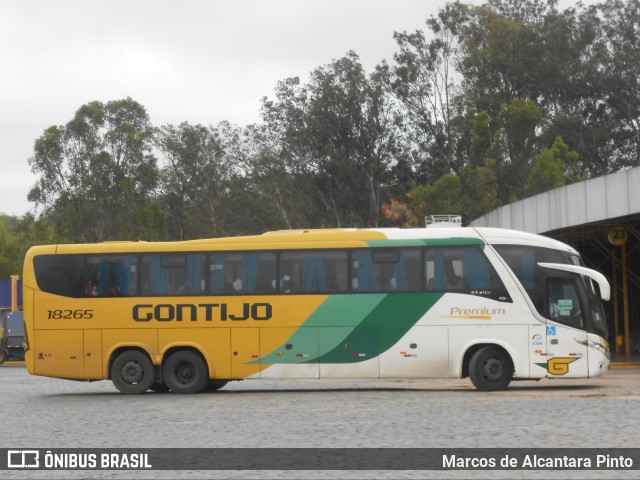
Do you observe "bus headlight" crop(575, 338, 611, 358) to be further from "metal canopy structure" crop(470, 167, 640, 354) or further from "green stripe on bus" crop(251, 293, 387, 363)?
"metal canopy structure" crop(470, 167, 640, 354)

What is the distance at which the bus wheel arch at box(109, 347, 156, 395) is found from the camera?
24.8m

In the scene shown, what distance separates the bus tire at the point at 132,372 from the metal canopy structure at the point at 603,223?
43.2 feet

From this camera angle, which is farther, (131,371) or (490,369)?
(131,371)

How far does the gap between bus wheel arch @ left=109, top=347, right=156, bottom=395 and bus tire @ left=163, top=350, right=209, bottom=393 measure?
0.35m

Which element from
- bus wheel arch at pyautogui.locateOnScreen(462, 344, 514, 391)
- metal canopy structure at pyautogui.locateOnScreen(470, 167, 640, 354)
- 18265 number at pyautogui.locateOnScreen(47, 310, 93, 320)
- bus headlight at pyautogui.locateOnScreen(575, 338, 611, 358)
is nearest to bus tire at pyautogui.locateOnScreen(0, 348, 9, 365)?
metal canopy structure at pyautogui.locateOnScreen(470, 167, 640, 354)

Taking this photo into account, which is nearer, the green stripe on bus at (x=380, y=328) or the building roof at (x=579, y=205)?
the green stripe on bus at (x=380, y=328)

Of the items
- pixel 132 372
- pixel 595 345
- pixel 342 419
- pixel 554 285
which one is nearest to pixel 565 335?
pixel 595 345

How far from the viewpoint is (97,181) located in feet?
267

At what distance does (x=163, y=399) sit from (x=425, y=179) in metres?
58.4

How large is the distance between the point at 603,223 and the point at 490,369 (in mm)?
16247

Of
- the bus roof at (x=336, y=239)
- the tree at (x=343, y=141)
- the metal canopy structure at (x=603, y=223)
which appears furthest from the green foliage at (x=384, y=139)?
the bus roof at (x=336, y=239)

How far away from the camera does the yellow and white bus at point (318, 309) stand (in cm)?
2364

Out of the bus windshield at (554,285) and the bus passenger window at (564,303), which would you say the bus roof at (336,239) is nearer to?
the bus windshield at (554,285)

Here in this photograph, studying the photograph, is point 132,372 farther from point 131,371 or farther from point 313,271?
point 313,271
